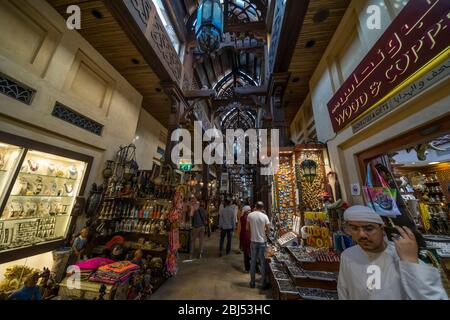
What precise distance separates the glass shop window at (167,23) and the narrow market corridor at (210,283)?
291 inches

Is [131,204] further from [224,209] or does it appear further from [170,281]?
[224,209]

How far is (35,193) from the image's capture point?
3.12 meters

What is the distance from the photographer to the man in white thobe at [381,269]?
94cm

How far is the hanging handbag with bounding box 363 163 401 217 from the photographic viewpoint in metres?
2.18

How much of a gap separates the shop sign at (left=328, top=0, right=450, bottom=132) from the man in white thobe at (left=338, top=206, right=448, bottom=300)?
5.74 ft

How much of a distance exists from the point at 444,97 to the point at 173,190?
4.90m

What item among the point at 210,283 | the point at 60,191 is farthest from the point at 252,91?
the point at 60,191

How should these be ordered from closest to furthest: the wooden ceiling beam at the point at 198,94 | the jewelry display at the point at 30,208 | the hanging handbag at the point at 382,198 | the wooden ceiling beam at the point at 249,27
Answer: the hanging handbag at the point at 382,198 < the jewelry display at the point at 30,208 < the wooden ceiling beam at the point at 198,94 < the wooden ceiling beam at the point at 249,27

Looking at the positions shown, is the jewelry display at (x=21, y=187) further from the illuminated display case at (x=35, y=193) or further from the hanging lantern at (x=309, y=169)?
the hanging lantern at (x=309, y=169)

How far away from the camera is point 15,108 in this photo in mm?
2527

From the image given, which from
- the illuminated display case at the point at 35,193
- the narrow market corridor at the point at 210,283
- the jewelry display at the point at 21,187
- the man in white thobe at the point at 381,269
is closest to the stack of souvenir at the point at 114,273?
the narrow market corridor at the point at 210,283

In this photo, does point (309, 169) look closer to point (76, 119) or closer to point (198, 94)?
point (198, 94)

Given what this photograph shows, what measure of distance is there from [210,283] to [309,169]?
3.51m
